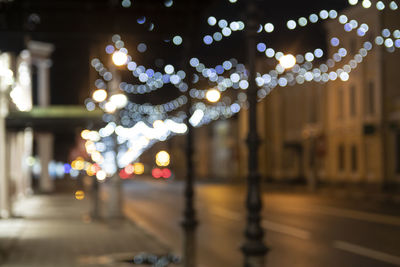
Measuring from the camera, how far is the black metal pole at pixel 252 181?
8.10 meters

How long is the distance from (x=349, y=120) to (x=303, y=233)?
94.7 feet

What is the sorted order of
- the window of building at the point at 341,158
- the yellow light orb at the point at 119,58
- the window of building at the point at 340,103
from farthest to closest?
1. the window of building at the point at 340,103
2. the window of building at the point at 341,158
3. the yellow light orb at the point at 119,58

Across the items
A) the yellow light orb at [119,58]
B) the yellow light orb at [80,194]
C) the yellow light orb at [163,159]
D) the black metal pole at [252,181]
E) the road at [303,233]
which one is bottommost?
the road at [303,233]

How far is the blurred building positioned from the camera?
1587 inches

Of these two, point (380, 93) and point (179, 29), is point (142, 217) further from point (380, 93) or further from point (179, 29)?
point (380, 93)

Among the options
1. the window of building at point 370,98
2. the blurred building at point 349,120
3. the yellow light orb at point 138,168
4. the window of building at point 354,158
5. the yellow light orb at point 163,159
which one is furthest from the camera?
the yellow light orb at point 138,168

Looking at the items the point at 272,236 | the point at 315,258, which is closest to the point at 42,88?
the point at 272,236

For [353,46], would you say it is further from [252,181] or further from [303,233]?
[252,181]

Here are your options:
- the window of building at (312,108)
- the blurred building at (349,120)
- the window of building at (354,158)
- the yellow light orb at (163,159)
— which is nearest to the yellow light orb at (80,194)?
the blurred building at (349,120)

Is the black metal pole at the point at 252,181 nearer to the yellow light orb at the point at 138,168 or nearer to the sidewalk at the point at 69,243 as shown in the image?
the sidewalk at the point at 69,243

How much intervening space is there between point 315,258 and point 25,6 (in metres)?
8.16

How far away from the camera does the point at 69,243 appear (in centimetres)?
1600

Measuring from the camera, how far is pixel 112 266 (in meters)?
12.2

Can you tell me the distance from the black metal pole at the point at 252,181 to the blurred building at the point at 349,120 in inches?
1004
